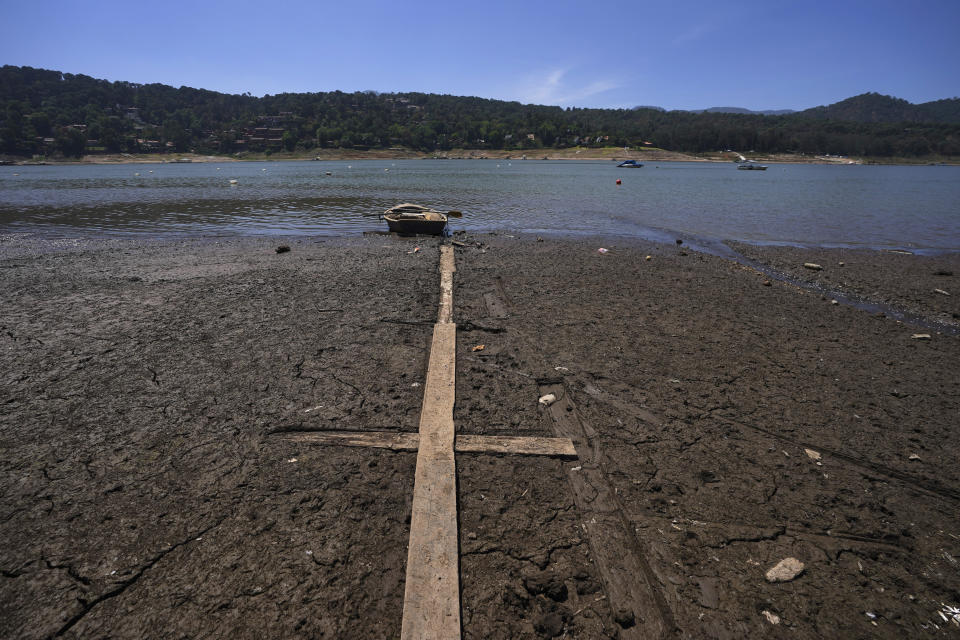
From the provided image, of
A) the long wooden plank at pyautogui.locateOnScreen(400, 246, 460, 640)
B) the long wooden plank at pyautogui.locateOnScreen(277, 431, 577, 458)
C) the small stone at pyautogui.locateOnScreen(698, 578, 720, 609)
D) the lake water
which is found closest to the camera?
the long wooden plank at pyautogui.locateOnScreen(400, 246, 460, 640)

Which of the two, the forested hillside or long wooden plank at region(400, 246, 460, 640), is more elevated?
the forested hillside

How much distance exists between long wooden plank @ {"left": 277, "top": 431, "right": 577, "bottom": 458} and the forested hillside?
6035 inches

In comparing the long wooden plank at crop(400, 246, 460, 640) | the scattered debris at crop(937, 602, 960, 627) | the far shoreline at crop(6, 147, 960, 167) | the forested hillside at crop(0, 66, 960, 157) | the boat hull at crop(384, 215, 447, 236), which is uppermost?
the forested hillside at crop(0, 66, 960, 157)

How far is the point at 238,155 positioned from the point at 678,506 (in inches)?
6538

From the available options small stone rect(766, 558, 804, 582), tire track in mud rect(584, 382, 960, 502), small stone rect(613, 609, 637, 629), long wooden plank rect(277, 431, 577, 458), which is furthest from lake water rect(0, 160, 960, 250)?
small stone rect(613, 609, 637, 629)

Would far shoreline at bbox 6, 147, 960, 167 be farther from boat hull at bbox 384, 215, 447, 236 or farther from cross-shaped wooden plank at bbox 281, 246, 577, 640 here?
cross-shaped wooden plank at bbox 281, 246, 577, 640

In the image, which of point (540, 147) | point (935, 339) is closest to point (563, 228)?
point (935, 339)

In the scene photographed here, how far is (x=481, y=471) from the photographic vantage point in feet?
10.8

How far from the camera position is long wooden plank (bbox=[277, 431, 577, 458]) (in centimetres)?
350

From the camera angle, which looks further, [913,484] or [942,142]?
[942,142]

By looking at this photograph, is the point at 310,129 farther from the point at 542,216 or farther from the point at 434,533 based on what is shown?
the point at 434,533

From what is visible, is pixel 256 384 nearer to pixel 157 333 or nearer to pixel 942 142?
pixel 157 333

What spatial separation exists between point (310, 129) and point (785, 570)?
177900mm

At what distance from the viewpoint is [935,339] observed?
6812 mm
